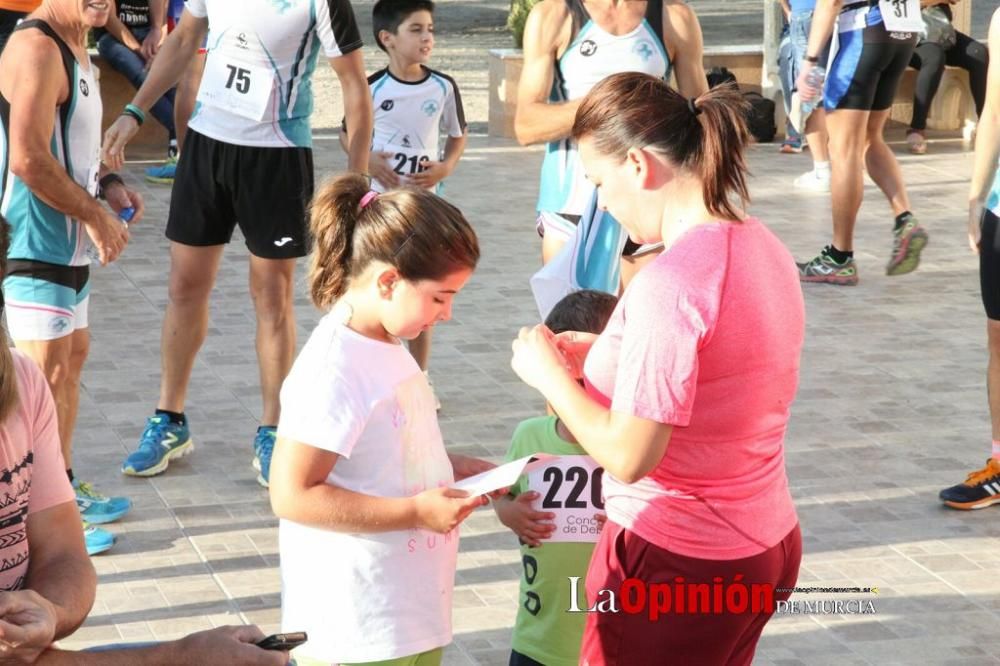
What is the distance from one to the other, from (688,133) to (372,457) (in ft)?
2.81

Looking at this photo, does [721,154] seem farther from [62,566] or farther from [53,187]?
[53,187]

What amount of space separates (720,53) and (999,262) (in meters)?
7.93

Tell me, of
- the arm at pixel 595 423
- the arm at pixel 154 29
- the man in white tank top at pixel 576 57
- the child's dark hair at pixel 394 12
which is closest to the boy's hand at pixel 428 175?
the child's dark hair at pixel 394 12

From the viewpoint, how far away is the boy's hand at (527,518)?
3.33 meters

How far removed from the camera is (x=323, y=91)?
15336 millimetres

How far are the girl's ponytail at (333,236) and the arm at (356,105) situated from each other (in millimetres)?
2569

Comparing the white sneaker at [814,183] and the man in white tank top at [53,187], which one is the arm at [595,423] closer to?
the man in white tank top at [53,187]

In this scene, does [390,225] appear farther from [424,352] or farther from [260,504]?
[424,352]

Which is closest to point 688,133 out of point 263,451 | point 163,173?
point 263,451

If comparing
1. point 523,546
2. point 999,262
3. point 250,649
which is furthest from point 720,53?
point 250,649

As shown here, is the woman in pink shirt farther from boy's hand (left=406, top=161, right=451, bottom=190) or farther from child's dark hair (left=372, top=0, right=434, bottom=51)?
child's dark hair (left=372, top=0, right=434, bottom=51)

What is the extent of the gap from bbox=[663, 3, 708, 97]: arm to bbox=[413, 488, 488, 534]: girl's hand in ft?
9.07

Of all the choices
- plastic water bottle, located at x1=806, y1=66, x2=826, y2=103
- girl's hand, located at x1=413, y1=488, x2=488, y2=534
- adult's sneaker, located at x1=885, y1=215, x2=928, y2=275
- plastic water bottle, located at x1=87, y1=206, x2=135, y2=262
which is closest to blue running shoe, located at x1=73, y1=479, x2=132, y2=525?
plastic water bottle, located at x1=87, y1=206, x2=135, y2=262

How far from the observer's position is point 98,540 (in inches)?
198
